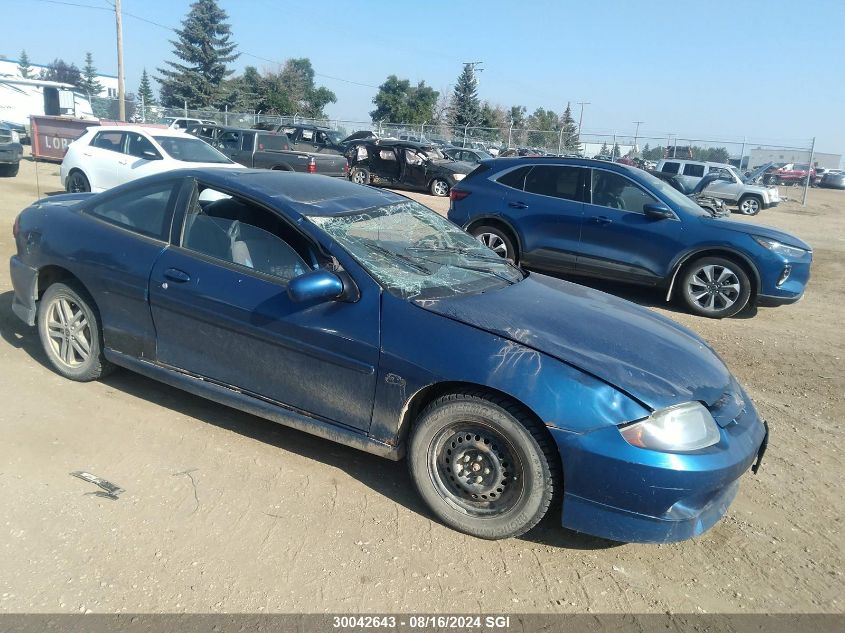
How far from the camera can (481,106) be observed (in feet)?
234

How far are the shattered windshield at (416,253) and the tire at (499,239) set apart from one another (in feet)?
14.0

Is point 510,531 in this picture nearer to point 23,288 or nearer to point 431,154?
point 23,288

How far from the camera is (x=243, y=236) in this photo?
3938 mm

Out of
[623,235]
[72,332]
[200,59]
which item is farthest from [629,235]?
[200,59]

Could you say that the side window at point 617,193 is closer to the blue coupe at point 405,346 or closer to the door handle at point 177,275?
the blue coupe at point 405,346

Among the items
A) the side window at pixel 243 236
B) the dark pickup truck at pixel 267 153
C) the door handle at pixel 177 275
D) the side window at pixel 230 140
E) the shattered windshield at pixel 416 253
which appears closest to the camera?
the shattered windshield at pixel 416 253

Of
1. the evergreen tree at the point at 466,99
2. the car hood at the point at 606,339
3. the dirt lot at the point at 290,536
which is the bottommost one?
the dirt lot at the point at 290,536

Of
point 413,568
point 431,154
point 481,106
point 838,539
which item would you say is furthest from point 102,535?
point 481,106

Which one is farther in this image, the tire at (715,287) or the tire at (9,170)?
the tire at (9,170)

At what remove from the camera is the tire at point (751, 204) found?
2405 cm

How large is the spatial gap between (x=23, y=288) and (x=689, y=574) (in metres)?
4.60

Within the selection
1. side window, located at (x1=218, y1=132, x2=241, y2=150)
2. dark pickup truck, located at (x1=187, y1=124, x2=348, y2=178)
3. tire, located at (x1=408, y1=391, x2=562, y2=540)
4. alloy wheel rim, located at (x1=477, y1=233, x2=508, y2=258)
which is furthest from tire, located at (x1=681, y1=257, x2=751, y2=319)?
side window, located at (x1=218, y1=132, x2=241, y2=150)

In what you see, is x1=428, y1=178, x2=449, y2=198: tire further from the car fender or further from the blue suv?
the car fender

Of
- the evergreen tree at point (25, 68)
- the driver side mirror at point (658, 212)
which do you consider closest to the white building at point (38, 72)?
the evergreen tree at point (25, 68)
